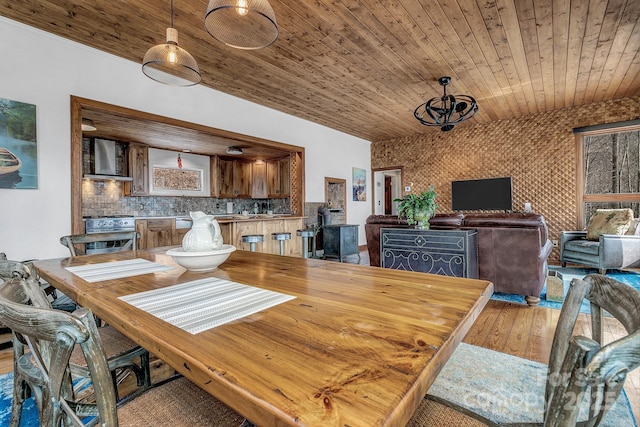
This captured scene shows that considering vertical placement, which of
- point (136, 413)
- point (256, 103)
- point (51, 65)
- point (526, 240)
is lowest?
point (136, 413)

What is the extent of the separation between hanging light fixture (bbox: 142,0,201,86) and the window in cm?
640

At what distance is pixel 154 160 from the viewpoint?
233 inches

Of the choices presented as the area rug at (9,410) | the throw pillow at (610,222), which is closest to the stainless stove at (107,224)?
the area rug at (9,410)

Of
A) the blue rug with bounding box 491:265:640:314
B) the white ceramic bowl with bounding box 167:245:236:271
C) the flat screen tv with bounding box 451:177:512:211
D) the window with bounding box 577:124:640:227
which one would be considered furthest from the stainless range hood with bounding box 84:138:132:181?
the window with bounding box 577:124:640:227

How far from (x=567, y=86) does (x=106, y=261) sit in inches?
232

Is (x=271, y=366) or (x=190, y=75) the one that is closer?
(x=271, y=366)

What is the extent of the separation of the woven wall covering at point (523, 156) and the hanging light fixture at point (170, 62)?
4.49m

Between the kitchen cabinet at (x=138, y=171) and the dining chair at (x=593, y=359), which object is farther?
the kitchen cabinet at (x=138, y=171)

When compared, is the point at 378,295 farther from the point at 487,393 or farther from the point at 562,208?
the point at 562,208

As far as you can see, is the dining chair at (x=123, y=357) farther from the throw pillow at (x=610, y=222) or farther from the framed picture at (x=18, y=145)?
the throw pillow at (x=610, y=222)

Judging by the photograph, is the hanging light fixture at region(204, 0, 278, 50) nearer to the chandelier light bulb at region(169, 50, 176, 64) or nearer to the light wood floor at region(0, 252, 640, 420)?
the chandelier light bulb at region(169, 50, 176, 64)

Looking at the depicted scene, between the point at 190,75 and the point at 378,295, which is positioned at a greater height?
the point at 190,75

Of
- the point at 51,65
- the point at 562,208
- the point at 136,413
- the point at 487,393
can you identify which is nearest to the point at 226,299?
the point at 136,413

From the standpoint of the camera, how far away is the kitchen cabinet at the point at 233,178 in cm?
697
